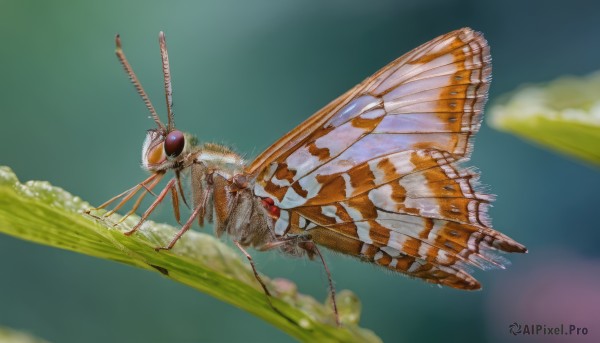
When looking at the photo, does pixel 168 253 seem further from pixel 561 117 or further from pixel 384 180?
pixel 384 180

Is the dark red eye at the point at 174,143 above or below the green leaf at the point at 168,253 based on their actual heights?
above

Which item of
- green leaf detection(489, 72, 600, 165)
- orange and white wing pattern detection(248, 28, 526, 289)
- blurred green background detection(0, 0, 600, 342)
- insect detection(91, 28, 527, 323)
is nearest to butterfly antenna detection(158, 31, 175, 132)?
insect detection(91, 28, 527, 323)

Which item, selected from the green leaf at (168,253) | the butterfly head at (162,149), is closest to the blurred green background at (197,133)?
the butterfly head at (162,149)

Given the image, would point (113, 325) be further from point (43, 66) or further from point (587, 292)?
point (587, 292)

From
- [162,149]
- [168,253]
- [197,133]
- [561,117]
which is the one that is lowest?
[168,253]

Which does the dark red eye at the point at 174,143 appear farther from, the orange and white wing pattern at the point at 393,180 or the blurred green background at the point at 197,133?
the blurred green background at the point at 197,133

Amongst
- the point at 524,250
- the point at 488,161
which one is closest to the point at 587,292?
the point at 488,161

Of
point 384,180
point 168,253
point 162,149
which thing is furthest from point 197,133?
point 168,253
